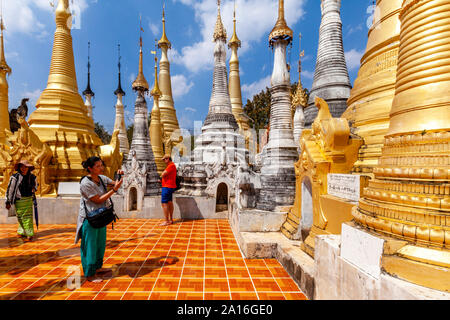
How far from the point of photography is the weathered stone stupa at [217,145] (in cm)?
874

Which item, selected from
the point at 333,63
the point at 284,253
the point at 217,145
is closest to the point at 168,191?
the point at 284,253

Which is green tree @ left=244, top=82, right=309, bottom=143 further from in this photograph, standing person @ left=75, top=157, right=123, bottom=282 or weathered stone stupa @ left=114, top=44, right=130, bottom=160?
standing person @ left=75, top=157, right=123, bottom=282

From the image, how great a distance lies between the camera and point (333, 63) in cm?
729

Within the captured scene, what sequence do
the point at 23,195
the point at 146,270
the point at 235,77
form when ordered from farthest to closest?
the point at 235,77, the point at 23,195, the point at 146,270

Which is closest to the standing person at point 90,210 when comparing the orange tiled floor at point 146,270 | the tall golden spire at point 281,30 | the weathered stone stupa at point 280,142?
the orange tiled floor at point 146,270

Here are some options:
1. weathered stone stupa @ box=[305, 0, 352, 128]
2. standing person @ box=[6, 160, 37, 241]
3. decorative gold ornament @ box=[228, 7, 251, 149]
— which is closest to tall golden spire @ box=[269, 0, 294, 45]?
→ weathered stone stupa @ box=[305, 0, 352, 128]

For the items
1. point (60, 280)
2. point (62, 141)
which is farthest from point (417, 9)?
point (62, 141)

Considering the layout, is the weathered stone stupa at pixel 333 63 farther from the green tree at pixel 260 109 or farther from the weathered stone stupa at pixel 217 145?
the green tree at pixel 260 109

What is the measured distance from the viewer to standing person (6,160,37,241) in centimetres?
497

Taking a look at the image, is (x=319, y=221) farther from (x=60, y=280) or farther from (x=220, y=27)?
(x=220, y=27)

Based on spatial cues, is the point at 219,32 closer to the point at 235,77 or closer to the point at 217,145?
the point at 217,145

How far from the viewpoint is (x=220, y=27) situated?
12586mm

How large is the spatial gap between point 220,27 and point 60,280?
12.8 metres

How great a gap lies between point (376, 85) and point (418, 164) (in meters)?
3.53
